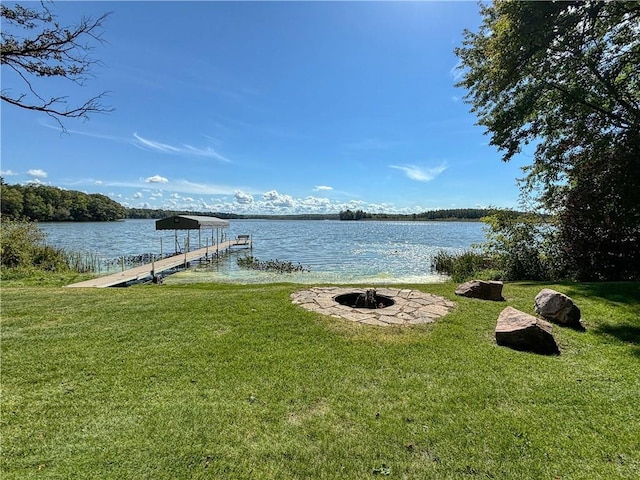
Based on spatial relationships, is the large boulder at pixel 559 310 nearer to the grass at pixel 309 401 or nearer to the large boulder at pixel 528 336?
the grass at pixel 309 401

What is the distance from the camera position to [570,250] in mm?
9281

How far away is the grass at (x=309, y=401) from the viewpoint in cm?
219

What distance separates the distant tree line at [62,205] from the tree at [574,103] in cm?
3926

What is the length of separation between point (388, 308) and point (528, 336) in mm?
2169

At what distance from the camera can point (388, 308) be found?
5.73 m

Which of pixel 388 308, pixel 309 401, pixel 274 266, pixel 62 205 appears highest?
pixel 62 205

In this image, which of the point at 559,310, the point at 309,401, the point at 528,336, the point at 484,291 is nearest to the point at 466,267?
the point at 484,291

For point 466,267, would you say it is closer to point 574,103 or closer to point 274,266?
point 574,103

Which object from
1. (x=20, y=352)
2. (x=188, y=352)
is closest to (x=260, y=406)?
(x=188, y=352)

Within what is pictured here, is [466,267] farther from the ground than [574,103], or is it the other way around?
[574,103]

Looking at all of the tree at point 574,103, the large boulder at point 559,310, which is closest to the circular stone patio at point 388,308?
the large boulder at point 559,310

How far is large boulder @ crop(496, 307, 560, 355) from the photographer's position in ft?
13.3

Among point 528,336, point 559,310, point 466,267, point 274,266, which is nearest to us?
point 528,336

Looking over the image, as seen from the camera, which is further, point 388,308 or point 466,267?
point 466,267
